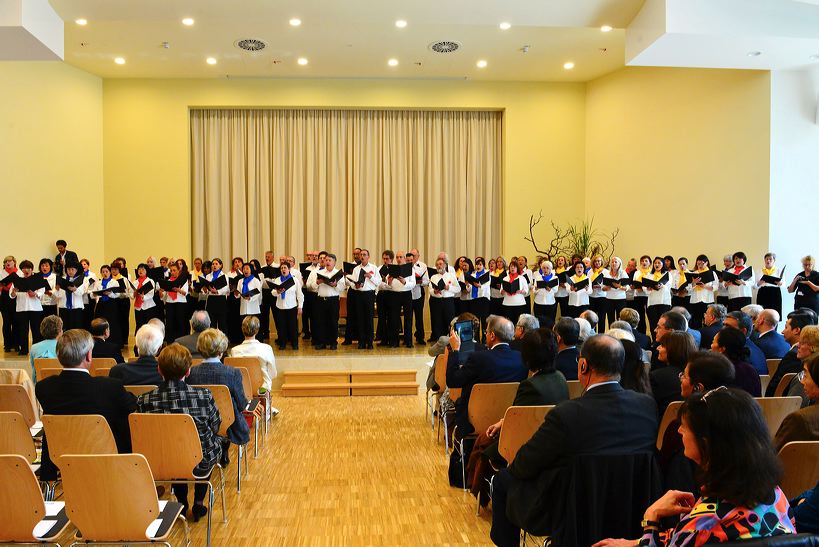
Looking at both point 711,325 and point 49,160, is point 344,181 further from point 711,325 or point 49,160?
point 711,325

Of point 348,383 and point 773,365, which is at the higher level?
point 773,365

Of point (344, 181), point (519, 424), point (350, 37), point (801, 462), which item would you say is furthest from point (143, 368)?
point (344, 181)

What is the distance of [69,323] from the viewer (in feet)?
33.3

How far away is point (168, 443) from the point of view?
3.69 metres

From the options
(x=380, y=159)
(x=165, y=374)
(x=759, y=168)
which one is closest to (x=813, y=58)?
(x=759, y=168)

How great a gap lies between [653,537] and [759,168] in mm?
9810

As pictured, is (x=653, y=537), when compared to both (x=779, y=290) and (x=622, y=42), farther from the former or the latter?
(x=622, y=42)

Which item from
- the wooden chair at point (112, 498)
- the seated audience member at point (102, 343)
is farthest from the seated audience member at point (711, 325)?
the seated audience member at point (102, 343)

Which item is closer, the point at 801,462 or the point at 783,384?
the point at 801,462

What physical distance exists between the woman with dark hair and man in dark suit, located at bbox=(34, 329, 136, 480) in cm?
337

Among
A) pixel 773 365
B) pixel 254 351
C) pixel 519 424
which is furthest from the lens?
pixel 254 351

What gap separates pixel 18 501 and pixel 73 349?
1.13m

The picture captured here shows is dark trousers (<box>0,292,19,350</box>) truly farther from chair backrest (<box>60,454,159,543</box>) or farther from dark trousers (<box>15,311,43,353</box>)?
chair backrest (<box>60,454,159,543</box>)

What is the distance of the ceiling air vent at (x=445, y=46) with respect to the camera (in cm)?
1171
